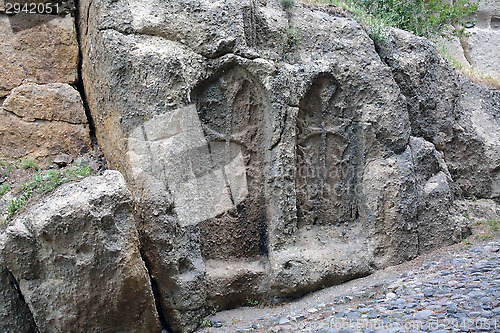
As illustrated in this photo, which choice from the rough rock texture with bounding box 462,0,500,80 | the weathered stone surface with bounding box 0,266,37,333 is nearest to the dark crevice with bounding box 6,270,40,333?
the weathered stone surface with bounding box 0,266,37,333

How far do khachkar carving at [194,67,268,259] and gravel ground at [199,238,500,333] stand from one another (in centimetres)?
77

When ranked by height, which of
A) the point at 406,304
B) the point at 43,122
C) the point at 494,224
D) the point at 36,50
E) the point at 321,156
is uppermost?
the point at 36,50

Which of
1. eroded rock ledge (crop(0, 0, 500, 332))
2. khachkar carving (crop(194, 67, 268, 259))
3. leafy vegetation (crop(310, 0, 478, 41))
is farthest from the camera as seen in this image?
→ leafy vegetation (crop(310, 0, 478, 41))

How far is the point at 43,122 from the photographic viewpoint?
24.5 feet

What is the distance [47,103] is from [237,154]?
2206mm

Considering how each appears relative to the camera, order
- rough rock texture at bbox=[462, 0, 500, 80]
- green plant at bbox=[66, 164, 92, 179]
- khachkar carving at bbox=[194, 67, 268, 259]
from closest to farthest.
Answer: green plant at bbox=[66, 164, 92, 179] → khachkar carving at bbox=[194, 67, 268, 259] → rough rock texture at bbox=[462, 0, 500, 80]

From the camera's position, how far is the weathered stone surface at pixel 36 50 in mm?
7543

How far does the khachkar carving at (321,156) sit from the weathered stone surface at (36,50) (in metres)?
2.80

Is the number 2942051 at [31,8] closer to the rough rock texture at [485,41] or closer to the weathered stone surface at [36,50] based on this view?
the weathered stone surface at [36,50]

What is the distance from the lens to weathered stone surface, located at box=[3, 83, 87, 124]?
24.3 feet

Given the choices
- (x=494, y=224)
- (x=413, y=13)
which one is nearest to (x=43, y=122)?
(x=494, y=224)

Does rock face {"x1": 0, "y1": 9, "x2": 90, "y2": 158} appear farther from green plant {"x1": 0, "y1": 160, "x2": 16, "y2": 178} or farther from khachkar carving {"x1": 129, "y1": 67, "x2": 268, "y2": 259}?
khachkar carving {"x1": 129, "y1": 67, "x2": 268, "y2": 259}

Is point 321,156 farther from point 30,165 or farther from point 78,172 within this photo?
point 30,165

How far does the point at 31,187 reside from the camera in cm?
634
